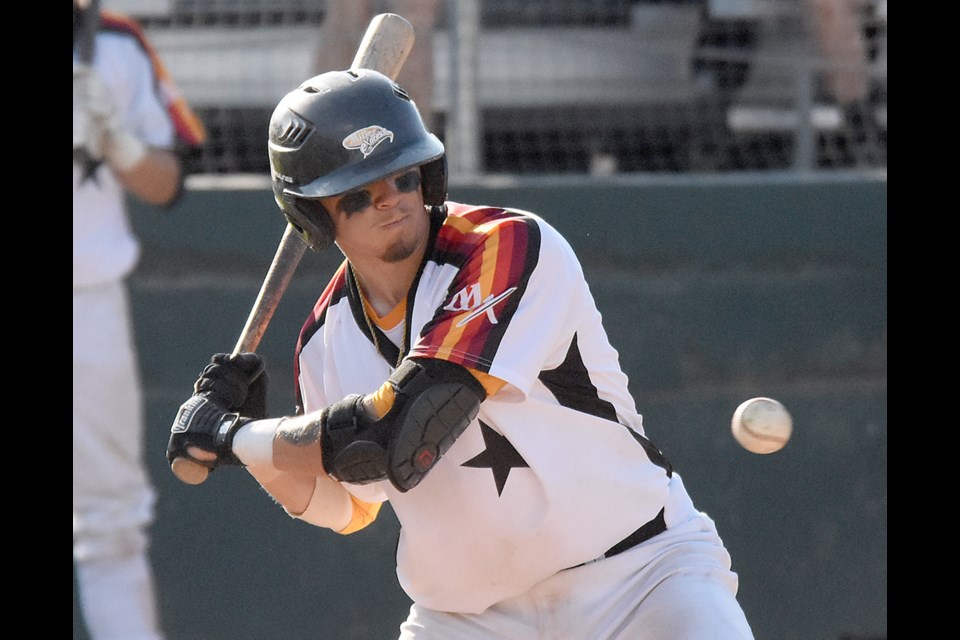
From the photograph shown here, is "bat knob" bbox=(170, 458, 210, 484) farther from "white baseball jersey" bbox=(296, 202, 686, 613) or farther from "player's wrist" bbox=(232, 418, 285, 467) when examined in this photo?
"white baseball jersey" bbox=(296, 202, 686, 613)

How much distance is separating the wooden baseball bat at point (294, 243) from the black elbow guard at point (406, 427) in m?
0.45

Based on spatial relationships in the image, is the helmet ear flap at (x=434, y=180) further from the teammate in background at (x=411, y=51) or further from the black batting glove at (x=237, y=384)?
A: the teammate in background at (x=411, y=51)

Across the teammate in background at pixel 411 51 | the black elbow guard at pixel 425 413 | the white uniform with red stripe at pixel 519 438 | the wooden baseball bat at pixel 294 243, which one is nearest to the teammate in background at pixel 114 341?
the teammate in background at pixel 411 51

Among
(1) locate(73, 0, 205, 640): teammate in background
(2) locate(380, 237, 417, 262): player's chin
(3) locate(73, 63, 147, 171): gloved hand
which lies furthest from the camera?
(1) locate(73, 0, 205, 640): teammate in background

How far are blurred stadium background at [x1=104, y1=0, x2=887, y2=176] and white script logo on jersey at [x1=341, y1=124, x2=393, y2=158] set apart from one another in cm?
263

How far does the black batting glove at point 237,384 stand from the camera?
3297 millimetres

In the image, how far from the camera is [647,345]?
5590 mm

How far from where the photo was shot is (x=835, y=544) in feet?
18.7

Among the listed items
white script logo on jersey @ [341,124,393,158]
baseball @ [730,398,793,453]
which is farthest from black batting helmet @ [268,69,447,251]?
baseball @ [730,398,793,453]

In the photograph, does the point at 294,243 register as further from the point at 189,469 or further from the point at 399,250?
the point at 189,469

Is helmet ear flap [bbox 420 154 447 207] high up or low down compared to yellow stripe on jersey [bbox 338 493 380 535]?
up

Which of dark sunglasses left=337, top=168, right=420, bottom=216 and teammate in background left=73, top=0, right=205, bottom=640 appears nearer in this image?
dark sunglasses left=337, top=168, right=420, bottom=216

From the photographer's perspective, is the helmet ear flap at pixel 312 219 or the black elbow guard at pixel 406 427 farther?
the helmet ear flap at pixel 312 219

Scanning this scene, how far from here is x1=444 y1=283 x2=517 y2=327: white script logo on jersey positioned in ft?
9.82
